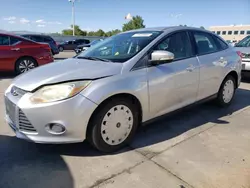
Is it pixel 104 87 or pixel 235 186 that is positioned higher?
pixel 104 87

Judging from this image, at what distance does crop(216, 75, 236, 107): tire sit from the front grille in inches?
129

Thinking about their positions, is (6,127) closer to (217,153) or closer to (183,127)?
(183,127)

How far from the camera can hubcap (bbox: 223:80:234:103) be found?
13.5 ft

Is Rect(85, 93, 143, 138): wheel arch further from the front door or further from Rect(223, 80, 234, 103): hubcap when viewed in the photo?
Rect(223, 80, 234, 103): hubcap

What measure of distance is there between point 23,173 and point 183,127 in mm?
2272

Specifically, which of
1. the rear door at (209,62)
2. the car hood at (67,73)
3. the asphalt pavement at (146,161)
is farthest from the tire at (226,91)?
the car hood at (67,73)

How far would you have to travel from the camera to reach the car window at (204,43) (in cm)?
356

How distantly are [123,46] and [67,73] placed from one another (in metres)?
1.04

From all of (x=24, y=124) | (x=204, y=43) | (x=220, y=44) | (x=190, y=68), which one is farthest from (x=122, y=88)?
(x=220, y=44)

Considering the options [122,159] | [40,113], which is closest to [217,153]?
[122,159]

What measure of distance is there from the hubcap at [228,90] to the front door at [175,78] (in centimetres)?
103

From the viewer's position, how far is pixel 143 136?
3.08 m

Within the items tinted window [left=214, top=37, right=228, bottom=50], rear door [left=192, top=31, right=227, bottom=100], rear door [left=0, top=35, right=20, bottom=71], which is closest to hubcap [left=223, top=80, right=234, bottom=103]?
rear door [left=192, top=31, right=227, bottom=100]

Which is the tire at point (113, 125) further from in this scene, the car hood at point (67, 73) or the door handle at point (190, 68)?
the door handle at point (190, 68)
